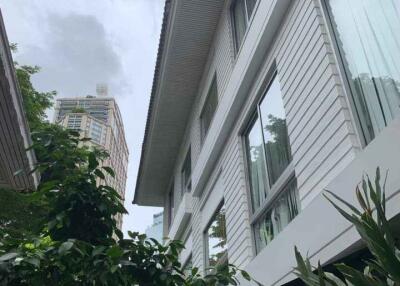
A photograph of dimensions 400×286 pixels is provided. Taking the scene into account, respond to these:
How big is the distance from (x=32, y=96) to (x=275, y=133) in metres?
8.79

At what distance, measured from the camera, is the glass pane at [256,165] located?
5.86 metres

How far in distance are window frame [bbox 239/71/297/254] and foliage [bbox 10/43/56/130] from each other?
627 centimetres

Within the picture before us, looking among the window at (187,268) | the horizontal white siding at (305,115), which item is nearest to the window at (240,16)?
the horizontal white siding at (305,115)

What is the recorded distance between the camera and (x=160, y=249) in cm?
310

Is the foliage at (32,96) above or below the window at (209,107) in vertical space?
above

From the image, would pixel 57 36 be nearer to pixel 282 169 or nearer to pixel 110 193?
pixel 282 169

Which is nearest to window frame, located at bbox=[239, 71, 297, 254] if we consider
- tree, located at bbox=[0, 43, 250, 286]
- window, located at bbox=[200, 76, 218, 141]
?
tree, located at bbox=[0, 43, 250, 286]

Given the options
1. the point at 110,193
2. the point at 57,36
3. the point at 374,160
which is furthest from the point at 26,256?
the point at 57,36

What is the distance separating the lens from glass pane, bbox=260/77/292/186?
5.15 meters

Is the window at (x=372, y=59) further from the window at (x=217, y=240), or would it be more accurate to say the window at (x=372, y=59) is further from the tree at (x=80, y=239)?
the window at (x=217, y=240)

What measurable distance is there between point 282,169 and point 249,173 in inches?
54.7

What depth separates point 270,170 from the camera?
18.2 ft

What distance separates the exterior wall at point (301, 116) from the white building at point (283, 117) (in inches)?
0.5

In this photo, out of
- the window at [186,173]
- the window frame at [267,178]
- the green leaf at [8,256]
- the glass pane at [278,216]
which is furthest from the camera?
the window at [186,173]
